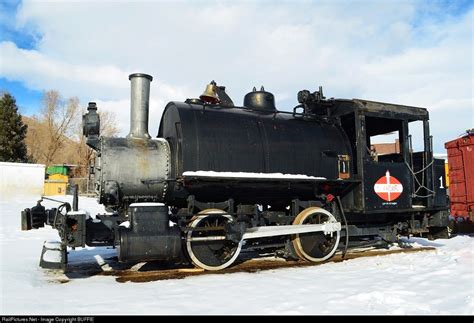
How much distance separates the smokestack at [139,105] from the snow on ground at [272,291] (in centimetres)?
255

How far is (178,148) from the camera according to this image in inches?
262

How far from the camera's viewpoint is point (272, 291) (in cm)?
513

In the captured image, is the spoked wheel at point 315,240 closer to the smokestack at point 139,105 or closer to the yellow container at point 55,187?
the smokestack at point 139,105

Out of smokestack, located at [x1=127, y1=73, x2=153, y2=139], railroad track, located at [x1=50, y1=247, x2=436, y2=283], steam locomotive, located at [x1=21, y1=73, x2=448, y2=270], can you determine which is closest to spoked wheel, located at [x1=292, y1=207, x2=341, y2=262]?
steam locomotive, located at [x1=21, y1=73, x2=448, y2=270]

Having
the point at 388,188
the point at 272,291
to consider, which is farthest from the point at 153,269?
the point at 388,188

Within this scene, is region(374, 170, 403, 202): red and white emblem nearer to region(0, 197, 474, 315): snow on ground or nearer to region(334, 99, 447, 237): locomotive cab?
region(334, 99, 447, 237): locomotive cab

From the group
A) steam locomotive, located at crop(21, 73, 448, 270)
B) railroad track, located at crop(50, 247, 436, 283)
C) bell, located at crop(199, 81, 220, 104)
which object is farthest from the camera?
bell, located at crop(199, 81, 220, 104)

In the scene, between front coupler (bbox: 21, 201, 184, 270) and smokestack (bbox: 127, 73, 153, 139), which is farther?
smokestack (bbox: 127, 73, 153, 139)

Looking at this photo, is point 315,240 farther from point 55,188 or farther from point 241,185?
point 55,188

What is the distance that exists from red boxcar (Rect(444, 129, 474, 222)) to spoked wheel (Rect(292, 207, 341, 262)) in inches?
253

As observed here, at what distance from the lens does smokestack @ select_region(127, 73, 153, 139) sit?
23.1 ft

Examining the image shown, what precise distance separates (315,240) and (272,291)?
9.05 ft

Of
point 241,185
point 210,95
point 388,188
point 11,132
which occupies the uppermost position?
point 11,132

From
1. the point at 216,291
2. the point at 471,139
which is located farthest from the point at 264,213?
the point at 471,139
